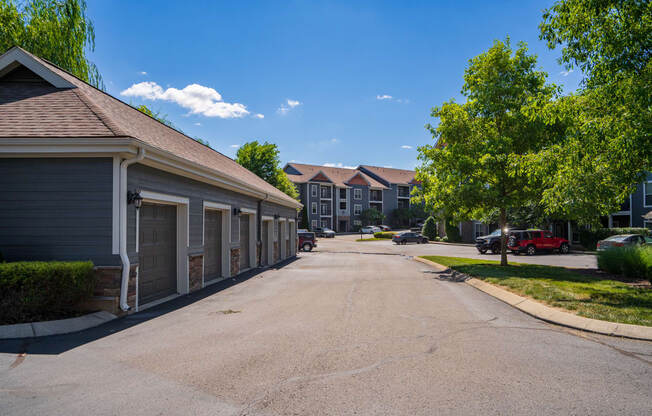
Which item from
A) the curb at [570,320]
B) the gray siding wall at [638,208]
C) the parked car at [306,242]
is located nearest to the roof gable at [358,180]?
the parked car at [306,242]

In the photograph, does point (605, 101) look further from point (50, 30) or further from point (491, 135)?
point (50, 30)

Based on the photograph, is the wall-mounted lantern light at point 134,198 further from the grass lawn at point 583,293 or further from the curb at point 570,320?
the grass lawn at point 583,293

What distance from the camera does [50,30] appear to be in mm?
15258

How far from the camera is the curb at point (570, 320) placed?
21.4 ft

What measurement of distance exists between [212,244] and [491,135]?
1259 cm

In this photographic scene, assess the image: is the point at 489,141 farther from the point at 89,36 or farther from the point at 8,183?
the point at 89,36

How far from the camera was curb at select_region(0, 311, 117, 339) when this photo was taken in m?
6.12

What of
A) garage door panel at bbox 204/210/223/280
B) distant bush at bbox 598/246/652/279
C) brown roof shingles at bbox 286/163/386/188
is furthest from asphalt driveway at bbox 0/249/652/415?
brown roof shingles at bbox 286/163/386/188

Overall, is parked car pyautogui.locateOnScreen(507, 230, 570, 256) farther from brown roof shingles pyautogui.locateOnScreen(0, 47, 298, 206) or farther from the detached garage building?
brown roof shingles pyautogui.locateOnScreen(0, 47, 298, 206)

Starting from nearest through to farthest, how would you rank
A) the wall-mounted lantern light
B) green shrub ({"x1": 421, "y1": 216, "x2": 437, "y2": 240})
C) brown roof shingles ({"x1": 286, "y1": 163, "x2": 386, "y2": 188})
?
the wall-mounted lantern light → green shrub ({"x1": 421, "y1": 216, "x2": 437, "y2": 240}) → brown roof shingles ({"x1": 286, "y1": 163, "x2": 386, "y2": 188})

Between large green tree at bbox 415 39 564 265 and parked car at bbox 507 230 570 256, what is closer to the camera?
large green tree at bbox 415 39 564 265

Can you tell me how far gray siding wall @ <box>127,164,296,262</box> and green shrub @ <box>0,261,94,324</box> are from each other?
124cm

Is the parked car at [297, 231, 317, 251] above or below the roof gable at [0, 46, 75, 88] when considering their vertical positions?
below

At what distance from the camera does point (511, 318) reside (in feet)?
25.7
